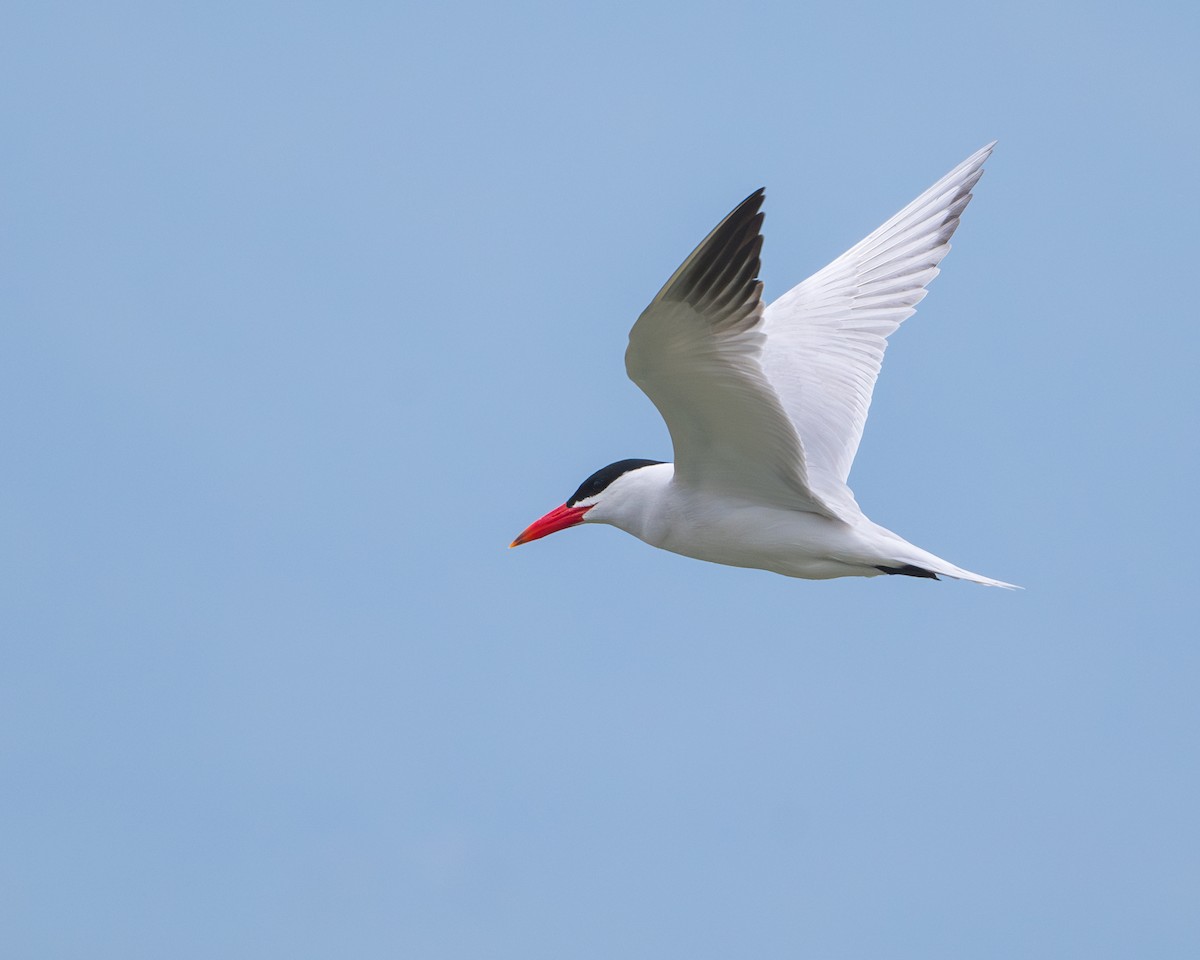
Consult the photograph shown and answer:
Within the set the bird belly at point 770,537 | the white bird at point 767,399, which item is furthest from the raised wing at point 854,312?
the bird belly at point 770,537

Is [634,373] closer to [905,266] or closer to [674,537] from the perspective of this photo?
[674,537]

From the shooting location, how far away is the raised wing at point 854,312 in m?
8.79

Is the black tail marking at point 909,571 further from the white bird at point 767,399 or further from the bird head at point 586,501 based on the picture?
the bird head at point 586,501

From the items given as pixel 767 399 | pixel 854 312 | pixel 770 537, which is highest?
pixel 854 312

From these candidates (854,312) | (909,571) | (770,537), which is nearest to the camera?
(909,571)

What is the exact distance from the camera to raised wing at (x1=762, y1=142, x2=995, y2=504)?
28.8 ft

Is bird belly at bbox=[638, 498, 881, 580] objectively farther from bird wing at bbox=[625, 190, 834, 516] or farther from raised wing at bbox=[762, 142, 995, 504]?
raised wing at bbox=[762, 142, 995, 504]

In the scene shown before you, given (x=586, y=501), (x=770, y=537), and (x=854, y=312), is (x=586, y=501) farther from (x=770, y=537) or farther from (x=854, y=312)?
(x=854, y=312)

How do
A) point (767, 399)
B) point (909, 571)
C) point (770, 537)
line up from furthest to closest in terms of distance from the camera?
1. point (770, 537)
2. point (909, 571)
3. point (767, 399)

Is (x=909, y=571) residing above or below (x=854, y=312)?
below

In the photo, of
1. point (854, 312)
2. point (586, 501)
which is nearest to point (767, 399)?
point (586, 501)

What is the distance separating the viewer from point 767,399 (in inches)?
272

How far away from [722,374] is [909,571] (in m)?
1.45

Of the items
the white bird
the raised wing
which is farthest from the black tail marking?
the raised wing
